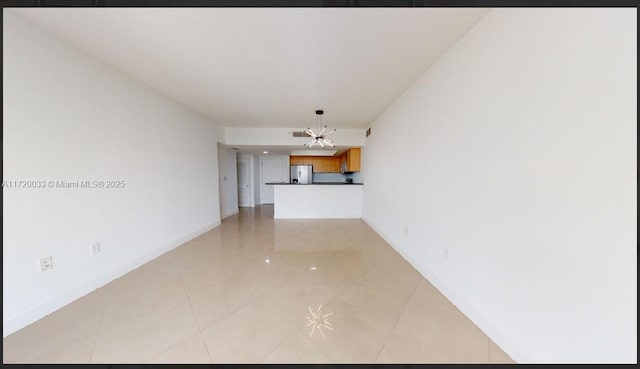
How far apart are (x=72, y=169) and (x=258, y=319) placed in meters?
2.24

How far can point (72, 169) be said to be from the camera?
2.02 m

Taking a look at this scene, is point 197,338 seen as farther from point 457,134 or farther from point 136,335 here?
point 457,134

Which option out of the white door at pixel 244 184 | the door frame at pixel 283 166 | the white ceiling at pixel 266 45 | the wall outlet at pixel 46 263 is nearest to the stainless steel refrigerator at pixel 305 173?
the door frame at pixel 283 166

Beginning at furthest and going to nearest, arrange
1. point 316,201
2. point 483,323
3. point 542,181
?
point 316,201 → point 483,323 → point 542,181

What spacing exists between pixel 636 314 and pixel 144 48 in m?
3.68

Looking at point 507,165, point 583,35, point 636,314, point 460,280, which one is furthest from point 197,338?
point 583,35

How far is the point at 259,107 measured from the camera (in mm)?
3725

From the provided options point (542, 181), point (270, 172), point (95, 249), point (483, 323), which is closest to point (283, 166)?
point (270, 172)

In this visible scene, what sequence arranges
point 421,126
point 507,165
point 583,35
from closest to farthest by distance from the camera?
point 583,35 < point 507,165 < point 421,126

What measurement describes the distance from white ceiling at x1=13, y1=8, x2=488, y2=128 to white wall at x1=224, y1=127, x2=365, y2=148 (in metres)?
2.01

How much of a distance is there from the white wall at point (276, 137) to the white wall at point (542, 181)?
322 centimetres

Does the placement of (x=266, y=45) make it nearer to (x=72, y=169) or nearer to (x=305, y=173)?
(x=72, y=169)

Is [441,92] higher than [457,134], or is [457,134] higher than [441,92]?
[441,92]

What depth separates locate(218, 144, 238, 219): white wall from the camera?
5.64 m
